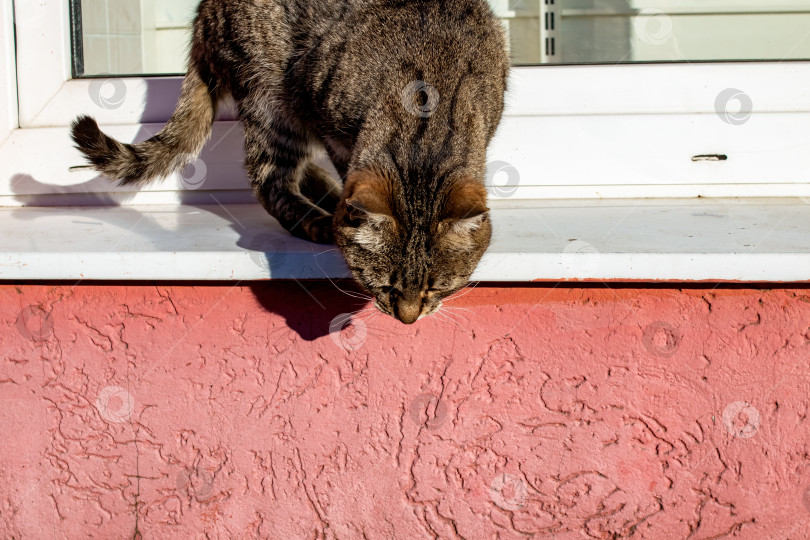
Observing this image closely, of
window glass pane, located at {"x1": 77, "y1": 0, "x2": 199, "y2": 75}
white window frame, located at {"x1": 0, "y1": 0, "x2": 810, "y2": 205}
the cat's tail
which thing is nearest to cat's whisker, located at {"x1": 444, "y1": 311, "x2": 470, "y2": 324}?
white window frame, located at {"x1": 0, "y1": 0, "x2": 810, "y2": 205}

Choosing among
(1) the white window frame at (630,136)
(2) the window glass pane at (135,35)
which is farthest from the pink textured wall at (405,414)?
(2) the window glass pane at (135,35)

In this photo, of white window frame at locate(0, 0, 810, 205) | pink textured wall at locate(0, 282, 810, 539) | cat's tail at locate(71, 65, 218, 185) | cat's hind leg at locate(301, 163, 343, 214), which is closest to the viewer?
pink textured wall at locate(0, 282, 810, 539)

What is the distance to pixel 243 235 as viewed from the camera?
1.41 m

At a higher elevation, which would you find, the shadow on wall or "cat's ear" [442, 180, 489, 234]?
"cat's ear" [442, 180, 489, 234]

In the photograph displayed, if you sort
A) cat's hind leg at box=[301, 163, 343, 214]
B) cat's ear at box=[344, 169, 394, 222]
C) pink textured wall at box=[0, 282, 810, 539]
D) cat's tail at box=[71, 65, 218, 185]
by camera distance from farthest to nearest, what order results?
cat's hind leg at box=[301, 163, 343, 214] < cat's tail at box=[71, 65, 218, 185] < pink textured wall at box=[0, 282, 810, 539] < cat's ear at box=[344, 169, 394, 222]

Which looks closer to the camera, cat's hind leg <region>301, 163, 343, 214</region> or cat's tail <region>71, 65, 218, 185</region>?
cat's tail <region>71, 65, 218, 185</region>

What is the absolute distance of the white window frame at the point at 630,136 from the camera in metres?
1.61

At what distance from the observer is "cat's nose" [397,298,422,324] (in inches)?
47.5

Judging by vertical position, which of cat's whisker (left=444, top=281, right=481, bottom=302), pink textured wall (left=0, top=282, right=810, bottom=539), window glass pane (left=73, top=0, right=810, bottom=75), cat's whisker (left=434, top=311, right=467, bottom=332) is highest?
window glass pane (left=73, top=0, right=810, bottom=75)

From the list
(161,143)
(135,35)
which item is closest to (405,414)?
(161,143)

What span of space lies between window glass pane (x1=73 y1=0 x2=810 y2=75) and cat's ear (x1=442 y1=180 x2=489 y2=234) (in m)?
0.69

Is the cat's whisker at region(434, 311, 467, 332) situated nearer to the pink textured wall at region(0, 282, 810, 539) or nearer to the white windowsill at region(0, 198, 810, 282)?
the pink textured wall at region(0, 282, 810, 539)

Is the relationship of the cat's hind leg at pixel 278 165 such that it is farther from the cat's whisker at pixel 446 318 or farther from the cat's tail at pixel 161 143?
the cat's whisker at pixel 446 318

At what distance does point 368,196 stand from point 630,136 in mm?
780
